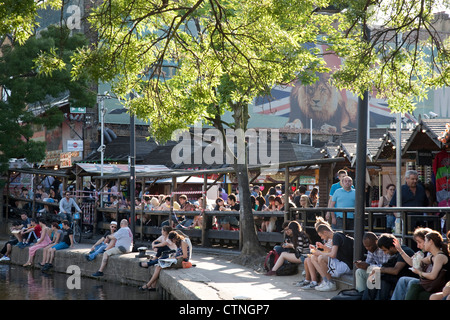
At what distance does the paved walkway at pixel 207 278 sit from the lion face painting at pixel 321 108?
32579mm

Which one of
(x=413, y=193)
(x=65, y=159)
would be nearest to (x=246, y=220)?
(x=413, y=193)

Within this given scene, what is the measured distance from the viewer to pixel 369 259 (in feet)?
32.4

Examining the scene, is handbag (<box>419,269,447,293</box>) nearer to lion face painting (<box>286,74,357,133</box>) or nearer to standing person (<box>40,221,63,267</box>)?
standing person (<box>40,221,63,267</box>)

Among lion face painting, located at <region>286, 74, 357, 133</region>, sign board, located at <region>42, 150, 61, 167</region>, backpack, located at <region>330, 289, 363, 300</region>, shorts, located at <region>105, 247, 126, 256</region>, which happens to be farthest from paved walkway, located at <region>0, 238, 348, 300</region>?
lion face painting, located at <region>286, 74, 357, 133</region>

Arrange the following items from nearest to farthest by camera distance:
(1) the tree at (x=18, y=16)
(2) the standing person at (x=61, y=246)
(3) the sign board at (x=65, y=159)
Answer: (1) the tree at (x=18, y=16) → (2) the standing person at (x=61, y=246) → (3) the sign board at (x=65, y=159)

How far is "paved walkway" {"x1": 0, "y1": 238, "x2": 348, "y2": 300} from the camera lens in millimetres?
11055

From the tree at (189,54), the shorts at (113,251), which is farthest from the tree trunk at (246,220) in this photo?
the shorts at (113,251)

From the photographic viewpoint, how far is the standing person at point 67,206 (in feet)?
76.8

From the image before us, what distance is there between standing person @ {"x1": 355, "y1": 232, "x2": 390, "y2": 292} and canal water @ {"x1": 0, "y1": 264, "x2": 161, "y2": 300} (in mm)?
6086

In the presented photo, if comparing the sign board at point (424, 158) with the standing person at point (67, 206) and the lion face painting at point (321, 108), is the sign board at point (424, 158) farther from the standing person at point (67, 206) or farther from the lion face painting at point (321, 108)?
the lion face painting at point (321, 108)

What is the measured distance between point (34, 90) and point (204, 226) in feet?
42.0

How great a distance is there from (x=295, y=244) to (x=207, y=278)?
6.60ft
